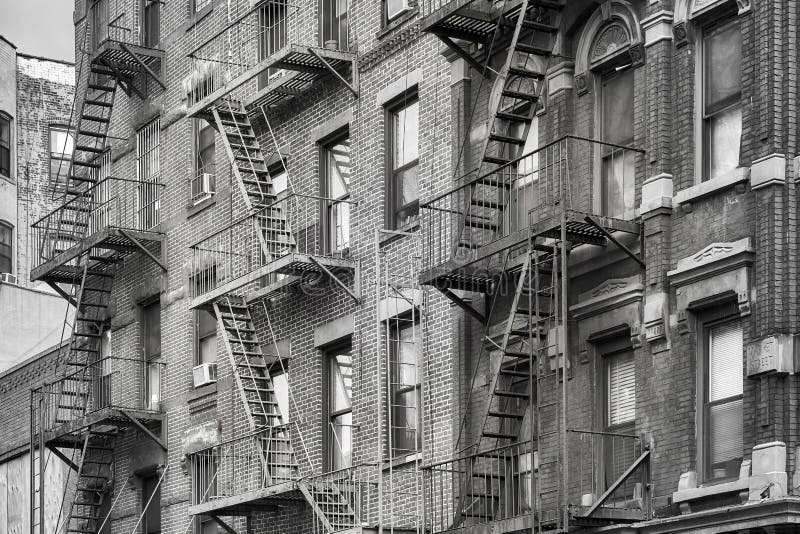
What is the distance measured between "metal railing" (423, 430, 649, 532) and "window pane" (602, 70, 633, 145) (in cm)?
364

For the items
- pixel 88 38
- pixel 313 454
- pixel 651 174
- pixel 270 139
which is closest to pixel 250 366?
pixel 313 454

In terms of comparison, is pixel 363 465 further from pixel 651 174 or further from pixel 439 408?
pixel 651 174

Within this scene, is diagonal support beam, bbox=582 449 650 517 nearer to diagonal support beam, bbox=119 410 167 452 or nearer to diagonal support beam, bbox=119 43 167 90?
diagonal support beam, bbox=119 410 167 452

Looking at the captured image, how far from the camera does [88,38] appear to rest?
126 feet

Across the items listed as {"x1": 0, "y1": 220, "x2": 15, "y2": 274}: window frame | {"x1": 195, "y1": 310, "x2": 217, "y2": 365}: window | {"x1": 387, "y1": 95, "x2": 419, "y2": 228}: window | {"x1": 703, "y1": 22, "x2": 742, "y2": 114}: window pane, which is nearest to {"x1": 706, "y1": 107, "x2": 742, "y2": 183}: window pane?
{"x1": 703, "y1": 22, "x2": 742, "y2": 114}: window pane

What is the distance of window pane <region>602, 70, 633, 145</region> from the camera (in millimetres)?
21156

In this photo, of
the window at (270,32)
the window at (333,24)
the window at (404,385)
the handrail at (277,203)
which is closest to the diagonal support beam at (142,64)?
the window at (270,32)

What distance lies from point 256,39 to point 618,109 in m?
10.7

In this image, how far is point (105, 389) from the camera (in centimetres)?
3466

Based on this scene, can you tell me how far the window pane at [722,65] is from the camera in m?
19.4

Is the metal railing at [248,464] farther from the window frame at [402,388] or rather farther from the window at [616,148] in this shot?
the window at [616,148]

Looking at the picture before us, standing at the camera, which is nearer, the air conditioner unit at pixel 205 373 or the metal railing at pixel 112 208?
the air conditioner unit at pixel 205 373

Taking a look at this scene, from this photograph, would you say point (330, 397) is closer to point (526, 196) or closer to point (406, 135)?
point (406, 135)

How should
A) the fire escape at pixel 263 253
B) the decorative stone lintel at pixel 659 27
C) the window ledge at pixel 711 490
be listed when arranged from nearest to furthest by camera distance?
the window ledge at pixel 711 490 → the decorative stone lintel at pixel 659 27 → the fire escape at pixel 263 253
